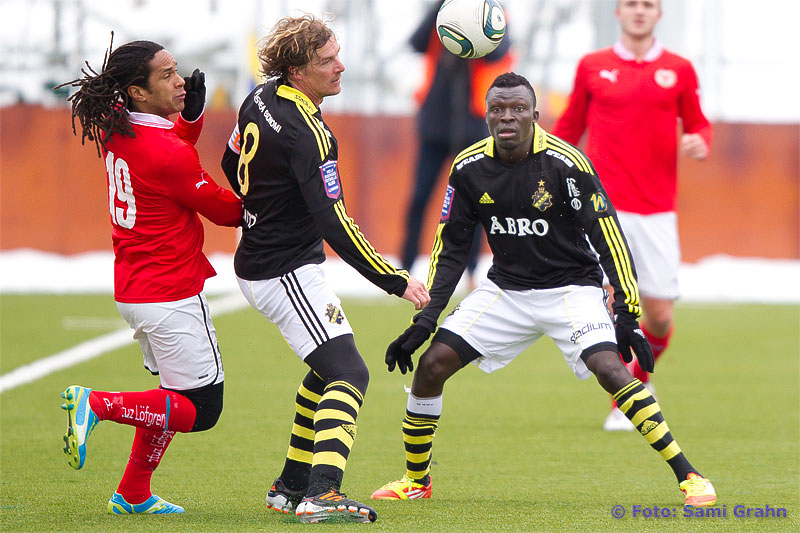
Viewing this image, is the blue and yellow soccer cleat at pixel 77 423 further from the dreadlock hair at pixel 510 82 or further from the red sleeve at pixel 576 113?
the red sleeve at pixel 576 113

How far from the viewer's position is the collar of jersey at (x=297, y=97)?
5355 millimetres

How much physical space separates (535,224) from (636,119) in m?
2.02

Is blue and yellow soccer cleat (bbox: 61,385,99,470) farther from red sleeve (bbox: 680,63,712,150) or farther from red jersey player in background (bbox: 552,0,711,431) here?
red sleeve (bbox: 680,63,712,150)

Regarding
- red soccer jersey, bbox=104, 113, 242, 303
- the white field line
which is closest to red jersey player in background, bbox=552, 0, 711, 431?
red soccer jersey, bbox=104, 113, 242, 303

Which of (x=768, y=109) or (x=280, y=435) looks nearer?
(x=280, y=435)

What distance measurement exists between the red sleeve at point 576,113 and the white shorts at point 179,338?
315cm

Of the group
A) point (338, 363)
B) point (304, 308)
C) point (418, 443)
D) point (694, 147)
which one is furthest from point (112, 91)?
point (694, 147)

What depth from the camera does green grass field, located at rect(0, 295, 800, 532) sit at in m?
5.34

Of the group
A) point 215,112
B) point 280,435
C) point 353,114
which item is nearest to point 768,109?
point 353,114

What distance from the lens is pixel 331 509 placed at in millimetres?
5012

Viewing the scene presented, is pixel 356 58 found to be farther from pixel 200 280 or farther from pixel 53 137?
pixel 200 280

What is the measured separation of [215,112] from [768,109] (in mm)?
7422

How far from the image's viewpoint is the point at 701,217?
1672 centimetres

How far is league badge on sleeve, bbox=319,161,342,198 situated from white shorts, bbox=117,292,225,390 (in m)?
0.77
